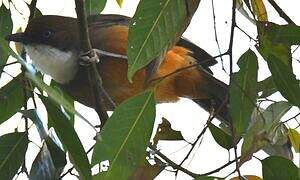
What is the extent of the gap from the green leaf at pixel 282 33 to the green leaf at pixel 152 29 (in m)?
0.18

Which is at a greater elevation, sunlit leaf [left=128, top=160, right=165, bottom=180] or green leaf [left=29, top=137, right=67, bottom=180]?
green leaf [left=29, top=137, right=67, bottom=180]

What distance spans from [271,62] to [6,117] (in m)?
0.56

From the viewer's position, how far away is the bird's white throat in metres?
1.85

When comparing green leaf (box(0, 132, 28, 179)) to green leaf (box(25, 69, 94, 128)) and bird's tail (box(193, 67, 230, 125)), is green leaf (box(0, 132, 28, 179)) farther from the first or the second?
bird's tail (box(193, 67, 230, 125))

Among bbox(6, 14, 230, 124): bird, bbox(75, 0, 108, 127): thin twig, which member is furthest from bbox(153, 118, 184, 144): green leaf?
bbox(6, 14, 230, 124): bird

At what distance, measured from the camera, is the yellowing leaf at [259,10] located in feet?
4.23

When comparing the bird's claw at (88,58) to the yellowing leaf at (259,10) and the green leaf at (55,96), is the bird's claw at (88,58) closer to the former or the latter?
the yellowing leaf at (259,10)

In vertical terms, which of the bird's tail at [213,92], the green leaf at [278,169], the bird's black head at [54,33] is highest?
the bird's black head at [54,33]

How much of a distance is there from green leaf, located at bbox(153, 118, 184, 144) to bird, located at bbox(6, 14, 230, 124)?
37 centimetres

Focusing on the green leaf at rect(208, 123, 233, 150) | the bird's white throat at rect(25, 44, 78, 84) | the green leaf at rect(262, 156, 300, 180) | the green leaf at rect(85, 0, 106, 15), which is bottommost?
the green leaf at rect(262, 156, 300, 180)

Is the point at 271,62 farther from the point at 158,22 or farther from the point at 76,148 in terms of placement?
the point at 76,148

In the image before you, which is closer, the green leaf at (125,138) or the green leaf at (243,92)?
the green leaf at (125,138)

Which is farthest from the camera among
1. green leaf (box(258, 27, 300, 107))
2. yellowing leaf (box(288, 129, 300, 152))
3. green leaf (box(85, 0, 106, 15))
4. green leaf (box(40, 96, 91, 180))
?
green leaf (box(85, 0, 106, 15))

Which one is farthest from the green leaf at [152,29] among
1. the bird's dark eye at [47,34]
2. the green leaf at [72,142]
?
the bird's dark eye at [47,34]
